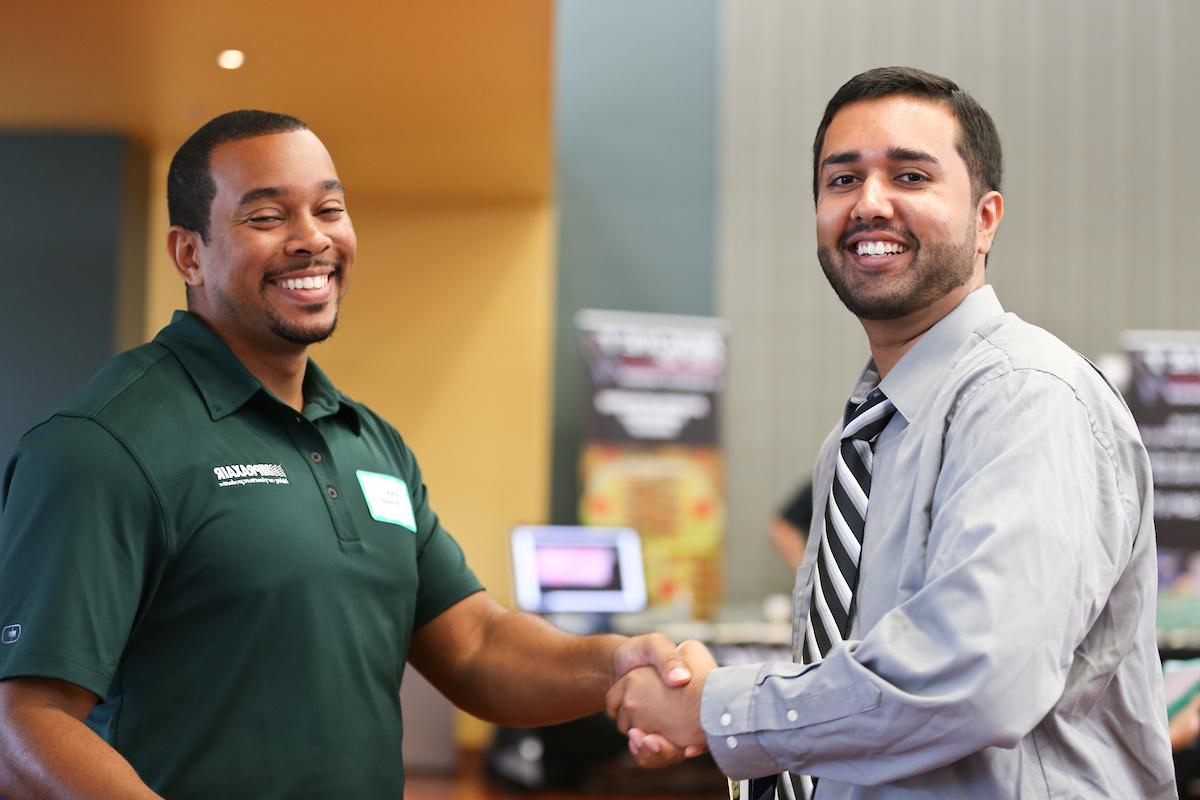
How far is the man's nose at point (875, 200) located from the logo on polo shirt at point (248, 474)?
978 mm

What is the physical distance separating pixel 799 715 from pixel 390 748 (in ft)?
2.58

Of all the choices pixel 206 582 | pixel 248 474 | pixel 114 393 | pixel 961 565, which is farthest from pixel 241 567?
pixel 961 565

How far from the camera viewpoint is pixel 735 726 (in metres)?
1.69

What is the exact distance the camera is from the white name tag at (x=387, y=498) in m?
2.21

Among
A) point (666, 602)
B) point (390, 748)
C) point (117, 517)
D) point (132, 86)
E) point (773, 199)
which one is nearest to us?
point (117, 517)

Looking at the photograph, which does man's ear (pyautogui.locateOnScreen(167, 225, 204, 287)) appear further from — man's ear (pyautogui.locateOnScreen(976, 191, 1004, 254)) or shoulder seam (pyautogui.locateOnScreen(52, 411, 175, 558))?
man's ear (pyautogui.locateOnScreen(976, 191, 1004, 254))

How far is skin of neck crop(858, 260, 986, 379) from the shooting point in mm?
1930

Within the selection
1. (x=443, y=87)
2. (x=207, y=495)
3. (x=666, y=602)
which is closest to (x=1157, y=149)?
(x=666, y=602)

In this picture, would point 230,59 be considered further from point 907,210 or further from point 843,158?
point 907,210

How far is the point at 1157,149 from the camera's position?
8.66 metres

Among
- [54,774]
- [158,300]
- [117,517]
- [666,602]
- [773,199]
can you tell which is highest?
[773,199]

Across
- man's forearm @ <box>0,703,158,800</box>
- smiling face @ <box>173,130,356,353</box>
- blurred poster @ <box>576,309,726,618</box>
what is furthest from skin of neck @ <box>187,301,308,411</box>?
blurred poster @ <box>576,309,726,618</box>

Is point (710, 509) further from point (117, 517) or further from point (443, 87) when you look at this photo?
point (117, 517)

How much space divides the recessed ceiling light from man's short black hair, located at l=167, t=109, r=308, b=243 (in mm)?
2835
